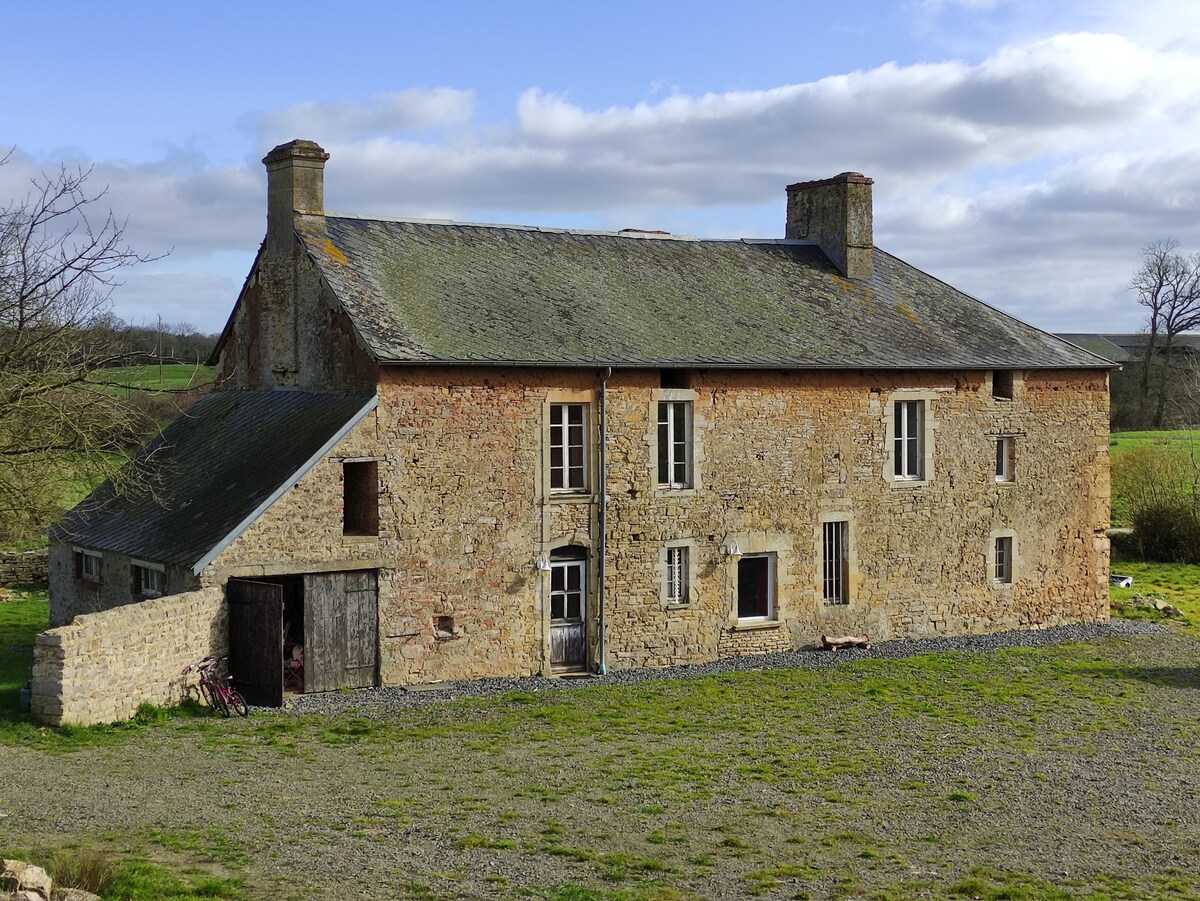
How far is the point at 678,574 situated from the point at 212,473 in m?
7.79

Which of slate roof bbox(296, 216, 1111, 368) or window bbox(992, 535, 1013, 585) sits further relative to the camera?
window bbox(992, 535, 1013, 585)

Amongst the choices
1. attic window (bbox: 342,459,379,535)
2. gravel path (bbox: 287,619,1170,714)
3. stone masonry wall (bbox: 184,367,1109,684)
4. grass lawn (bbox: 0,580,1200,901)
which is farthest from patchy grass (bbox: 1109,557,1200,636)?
attic window (bbox: 342,459,379,535)

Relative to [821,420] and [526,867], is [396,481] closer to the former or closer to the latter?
[821,420]

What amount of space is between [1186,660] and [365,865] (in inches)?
690

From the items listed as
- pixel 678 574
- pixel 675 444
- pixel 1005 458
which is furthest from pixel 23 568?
pixel 1005 458

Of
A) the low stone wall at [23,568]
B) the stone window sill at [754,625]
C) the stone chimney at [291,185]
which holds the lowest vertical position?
the stone window sill at [754,625]

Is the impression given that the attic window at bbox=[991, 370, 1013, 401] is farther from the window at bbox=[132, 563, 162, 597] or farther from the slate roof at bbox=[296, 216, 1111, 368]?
the window at bbox=[132, 563, 162, 597]

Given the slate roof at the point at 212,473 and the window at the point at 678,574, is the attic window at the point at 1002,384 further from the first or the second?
the slate roof at the point at 212,473

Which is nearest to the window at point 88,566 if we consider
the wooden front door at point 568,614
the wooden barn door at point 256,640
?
the wooden barn door at point 256,640

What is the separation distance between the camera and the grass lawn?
1121cm

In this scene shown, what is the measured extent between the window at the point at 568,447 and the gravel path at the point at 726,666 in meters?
3.12

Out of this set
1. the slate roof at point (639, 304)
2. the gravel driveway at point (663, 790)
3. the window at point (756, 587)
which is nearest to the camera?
the gravel driveway at point (663, 790)

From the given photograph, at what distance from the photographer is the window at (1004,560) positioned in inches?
1021

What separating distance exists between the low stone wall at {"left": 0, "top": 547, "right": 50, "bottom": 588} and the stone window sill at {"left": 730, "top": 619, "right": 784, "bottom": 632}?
57.7ft
